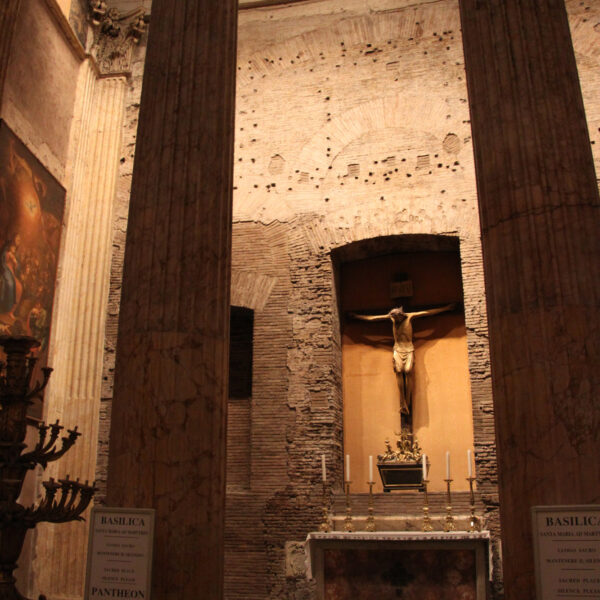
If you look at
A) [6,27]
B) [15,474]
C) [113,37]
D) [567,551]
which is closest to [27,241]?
[6,27]

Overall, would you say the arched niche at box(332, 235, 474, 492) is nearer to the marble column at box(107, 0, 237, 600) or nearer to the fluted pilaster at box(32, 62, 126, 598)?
the fluted pilaster at box(32, 62, 126, 598)

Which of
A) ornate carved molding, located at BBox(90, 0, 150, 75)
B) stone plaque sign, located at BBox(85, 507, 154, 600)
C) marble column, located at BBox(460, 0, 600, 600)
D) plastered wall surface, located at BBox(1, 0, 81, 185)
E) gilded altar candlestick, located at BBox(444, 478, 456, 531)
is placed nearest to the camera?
marble column, located at BBox(460, 0, 600, 600)

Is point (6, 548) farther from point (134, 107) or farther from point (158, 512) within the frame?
point (134, 107)

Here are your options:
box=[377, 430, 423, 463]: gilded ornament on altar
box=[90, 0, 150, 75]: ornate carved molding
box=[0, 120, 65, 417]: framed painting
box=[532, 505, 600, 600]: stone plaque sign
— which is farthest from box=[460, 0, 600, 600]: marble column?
box=[90, 0, 150, 75]: ornate carved molding

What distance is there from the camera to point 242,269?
982 cm

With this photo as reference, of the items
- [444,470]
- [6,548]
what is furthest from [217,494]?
[444,470]

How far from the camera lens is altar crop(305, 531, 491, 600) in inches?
288

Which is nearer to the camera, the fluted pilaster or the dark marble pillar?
the dark marble pillar

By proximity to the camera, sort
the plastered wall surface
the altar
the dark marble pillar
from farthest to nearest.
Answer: the plastered wall surface, the altar, the dark marble pillar

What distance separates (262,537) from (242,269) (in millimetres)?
3412

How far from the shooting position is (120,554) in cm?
382

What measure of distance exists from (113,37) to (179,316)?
28.1 feet

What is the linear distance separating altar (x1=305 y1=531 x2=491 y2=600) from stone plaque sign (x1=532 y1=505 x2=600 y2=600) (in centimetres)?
397

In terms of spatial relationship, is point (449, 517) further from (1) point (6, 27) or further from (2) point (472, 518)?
(1) point (6, 27)
